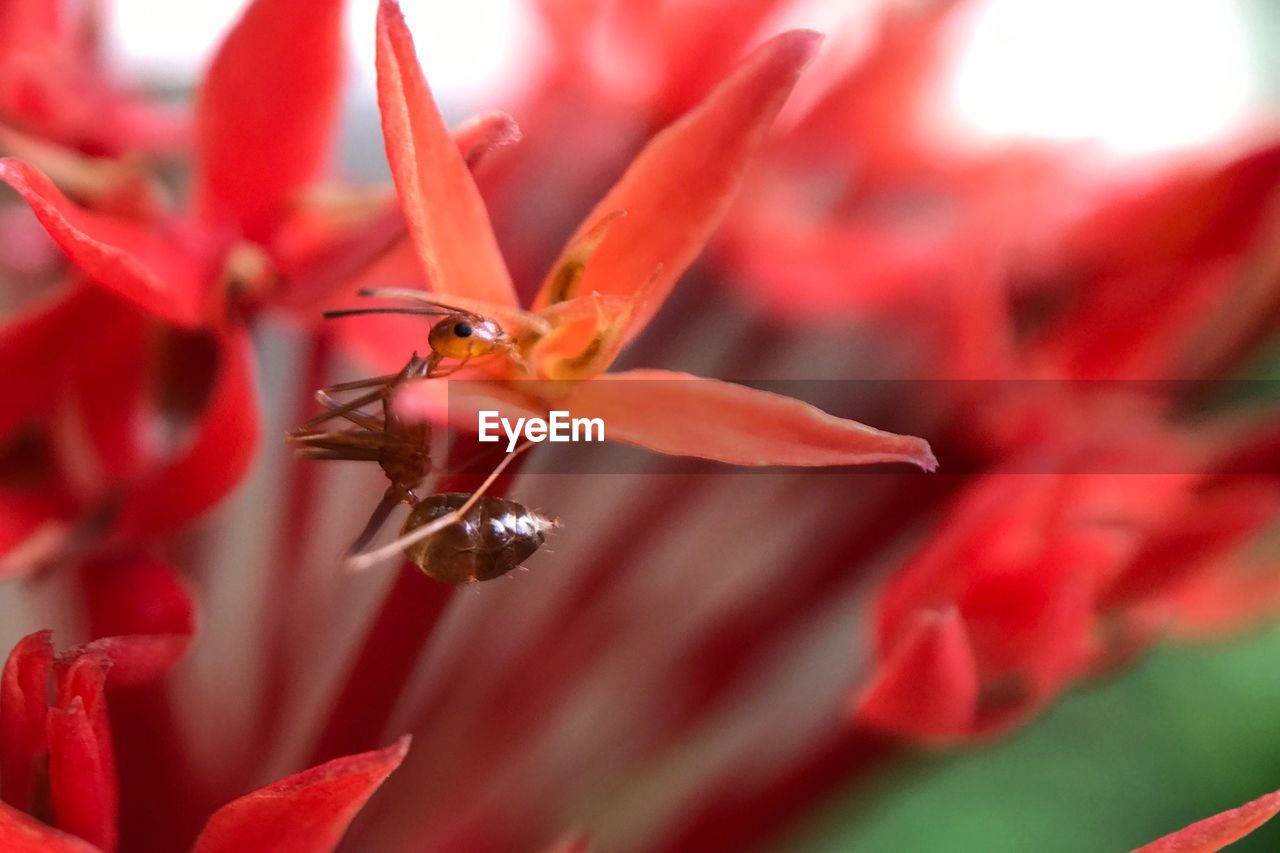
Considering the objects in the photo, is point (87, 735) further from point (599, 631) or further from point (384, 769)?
point (599, 631)

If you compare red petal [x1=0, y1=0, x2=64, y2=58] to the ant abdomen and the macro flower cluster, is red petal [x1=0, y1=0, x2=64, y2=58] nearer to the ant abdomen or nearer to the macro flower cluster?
the macro flower cluster

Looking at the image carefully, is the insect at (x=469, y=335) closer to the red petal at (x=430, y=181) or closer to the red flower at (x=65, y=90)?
the red petal at (x=430, y=181)

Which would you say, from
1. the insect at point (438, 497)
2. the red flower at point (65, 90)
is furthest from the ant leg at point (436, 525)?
the red flower at point (65, 90)

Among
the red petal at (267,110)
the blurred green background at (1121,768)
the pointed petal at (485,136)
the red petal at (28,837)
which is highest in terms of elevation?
the red petal at (267,110)

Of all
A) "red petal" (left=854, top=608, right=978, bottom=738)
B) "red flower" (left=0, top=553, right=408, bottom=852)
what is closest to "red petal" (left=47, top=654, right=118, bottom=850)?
"red flower" (left=0, top=553, right=408, bottom=852)

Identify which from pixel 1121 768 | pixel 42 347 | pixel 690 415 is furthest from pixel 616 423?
pixel 1121 768

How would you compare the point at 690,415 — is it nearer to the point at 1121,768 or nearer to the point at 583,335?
the point at 583,335

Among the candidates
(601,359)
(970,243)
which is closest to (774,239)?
(970,243)
